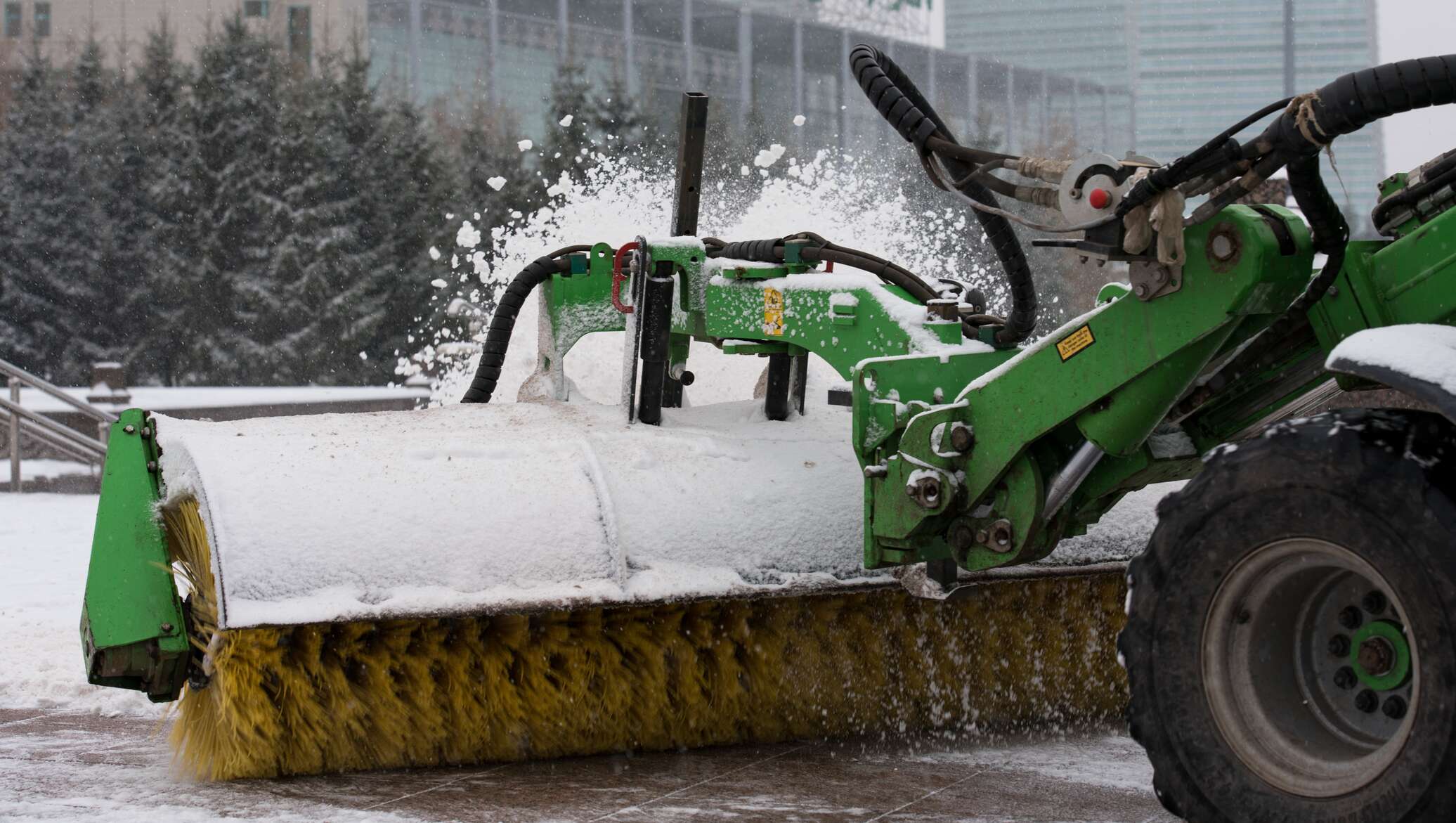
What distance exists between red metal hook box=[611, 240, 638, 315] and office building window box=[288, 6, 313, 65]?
28046mm

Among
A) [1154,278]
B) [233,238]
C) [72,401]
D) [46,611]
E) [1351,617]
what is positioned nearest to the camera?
[1351,617]

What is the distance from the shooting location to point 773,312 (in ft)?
15.1

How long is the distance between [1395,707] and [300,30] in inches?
1285

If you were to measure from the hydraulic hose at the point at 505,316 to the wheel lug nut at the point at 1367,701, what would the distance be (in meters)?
3.24

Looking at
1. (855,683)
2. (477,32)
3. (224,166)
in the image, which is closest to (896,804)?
(855,683)

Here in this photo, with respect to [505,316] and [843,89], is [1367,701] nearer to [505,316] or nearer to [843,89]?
[505,316]

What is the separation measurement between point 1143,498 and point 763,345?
1.11m

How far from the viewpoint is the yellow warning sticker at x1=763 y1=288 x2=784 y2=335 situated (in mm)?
4598

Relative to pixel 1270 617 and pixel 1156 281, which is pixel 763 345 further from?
pixel 1270 617

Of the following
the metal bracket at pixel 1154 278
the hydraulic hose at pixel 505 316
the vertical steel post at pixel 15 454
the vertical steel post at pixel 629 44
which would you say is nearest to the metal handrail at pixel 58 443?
the vertical steel post at pixel 15 454

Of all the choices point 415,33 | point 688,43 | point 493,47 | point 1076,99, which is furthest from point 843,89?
point 415,33

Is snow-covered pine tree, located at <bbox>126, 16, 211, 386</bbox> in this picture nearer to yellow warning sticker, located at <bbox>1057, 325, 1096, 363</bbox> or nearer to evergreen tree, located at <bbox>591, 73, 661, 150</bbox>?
evergreen tree, located at <bbox>591, 73, 661, 150</bbox>

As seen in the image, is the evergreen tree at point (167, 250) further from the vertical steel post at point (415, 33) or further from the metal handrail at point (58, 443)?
the metal handrail at point (58, 443)

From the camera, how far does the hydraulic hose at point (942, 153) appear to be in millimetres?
3766
